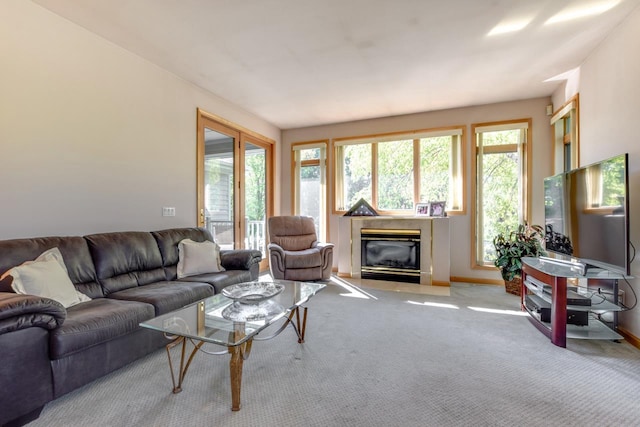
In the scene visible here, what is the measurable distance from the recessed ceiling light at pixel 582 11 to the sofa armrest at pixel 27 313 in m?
4.00

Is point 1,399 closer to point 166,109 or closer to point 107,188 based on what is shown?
point 107,188

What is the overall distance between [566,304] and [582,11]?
2.33 meters

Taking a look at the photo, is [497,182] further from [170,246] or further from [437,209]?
[170,246]

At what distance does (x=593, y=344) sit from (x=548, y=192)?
4.96ft

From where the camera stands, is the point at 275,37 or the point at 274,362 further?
the point at 275,37

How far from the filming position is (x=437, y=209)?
446 cm

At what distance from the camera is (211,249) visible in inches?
125

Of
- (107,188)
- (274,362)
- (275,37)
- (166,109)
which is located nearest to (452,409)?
(274,362)

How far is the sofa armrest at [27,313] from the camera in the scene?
1.36m

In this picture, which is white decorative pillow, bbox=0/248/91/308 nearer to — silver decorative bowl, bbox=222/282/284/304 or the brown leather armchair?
silver decorative bowl, bbox=222/282/284/304

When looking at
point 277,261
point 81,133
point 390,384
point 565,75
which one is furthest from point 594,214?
point 81,133

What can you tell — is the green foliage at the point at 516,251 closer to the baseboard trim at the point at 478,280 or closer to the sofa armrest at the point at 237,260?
the baseboard trim at the point at 478,280

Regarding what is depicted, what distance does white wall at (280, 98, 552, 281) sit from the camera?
13.5 ft

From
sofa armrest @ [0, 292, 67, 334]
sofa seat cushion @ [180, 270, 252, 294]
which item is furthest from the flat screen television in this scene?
sofa armrest @ [0, 292, 67, 334]
